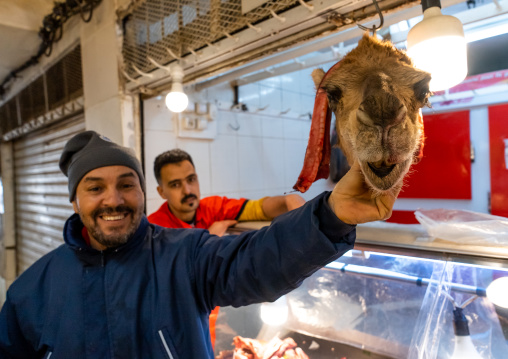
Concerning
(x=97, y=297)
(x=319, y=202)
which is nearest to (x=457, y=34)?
(x=319, y=202)

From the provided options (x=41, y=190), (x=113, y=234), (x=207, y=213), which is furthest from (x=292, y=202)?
(x=41, y=190)

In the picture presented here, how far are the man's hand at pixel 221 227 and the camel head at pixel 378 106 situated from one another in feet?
5.11

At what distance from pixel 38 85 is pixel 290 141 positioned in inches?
154

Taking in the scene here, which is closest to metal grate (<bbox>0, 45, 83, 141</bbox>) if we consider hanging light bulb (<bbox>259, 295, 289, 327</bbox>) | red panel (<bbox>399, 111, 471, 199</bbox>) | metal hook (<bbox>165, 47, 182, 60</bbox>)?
metal hook (<bbox>165, 47, 182, 60</bbox>)

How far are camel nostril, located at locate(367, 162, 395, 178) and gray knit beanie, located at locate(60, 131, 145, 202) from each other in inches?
51.4

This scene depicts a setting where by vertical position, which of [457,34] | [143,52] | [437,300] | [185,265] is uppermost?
[143,52]

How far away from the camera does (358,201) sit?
0.89 m

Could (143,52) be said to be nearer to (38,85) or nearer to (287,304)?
(287,304)

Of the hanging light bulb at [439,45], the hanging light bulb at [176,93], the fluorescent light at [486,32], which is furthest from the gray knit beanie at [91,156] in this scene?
the fluorescent light at [486,32]

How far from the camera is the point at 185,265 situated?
4.94 ft

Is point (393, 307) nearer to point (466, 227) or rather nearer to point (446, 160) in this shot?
point (466, 227)

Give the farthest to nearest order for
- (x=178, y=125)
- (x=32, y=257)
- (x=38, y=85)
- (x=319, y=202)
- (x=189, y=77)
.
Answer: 1. (x=32, y=257)
2. (x=38, y=85)
3. (x=178, y=125)
4. (x=189, y=77)
5. (x=319, y=202)

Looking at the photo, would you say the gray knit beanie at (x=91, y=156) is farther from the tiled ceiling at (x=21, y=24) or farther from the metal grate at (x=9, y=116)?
the metal grate at (x=9, y=116)

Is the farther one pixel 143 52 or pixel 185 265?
pixel 143 52
